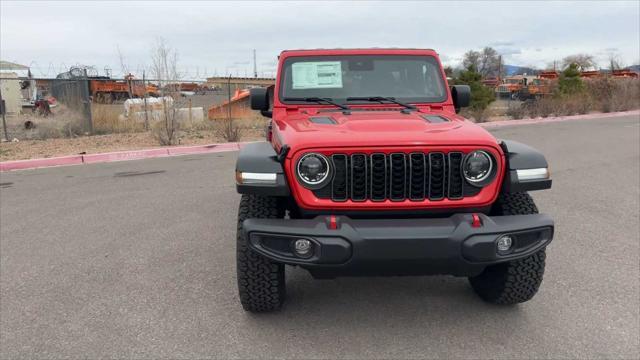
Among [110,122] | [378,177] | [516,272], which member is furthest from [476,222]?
[110,122]

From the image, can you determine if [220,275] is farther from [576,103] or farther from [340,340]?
[576,103]

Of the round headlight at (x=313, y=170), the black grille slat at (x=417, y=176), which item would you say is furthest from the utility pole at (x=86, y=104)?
the black grille slat at (x=417, y=176)

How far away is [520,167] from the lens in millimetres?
2740

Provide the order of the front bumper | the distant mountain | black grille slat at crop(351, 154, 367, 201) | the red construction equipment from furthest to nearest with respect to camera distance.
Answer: the distant mountain → the red construction equipment → black grille slat at crop(351, 154, 367, 201) → the front bumper

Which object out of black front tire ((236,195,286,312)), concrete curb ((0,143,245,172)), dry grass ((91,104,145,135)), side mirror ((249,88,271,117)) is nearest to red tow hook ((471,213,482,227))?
black front tire ((236,195,286,312))

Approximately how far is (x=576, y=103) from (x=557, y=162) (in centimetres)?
1400

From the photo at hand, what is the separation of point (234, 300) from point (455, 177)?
5.74 ft

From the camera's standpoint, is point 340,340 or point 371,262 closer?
point 371,262

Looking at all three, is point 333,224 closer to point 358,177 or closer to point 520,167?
point 358,177

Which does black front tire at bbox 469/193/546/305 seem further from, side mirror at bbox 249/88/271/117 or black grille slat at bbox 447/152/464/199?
side mirror at bbox 249/88/271/117

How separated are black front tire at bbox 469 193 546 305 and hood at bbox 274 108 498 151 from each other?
1.48 feet

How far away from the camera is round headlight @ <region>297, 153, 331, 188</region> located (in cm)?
267

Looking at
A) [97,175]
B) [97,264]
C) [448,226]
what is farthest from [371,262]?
[97,175]

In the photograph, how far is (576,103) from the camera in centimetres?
2073
